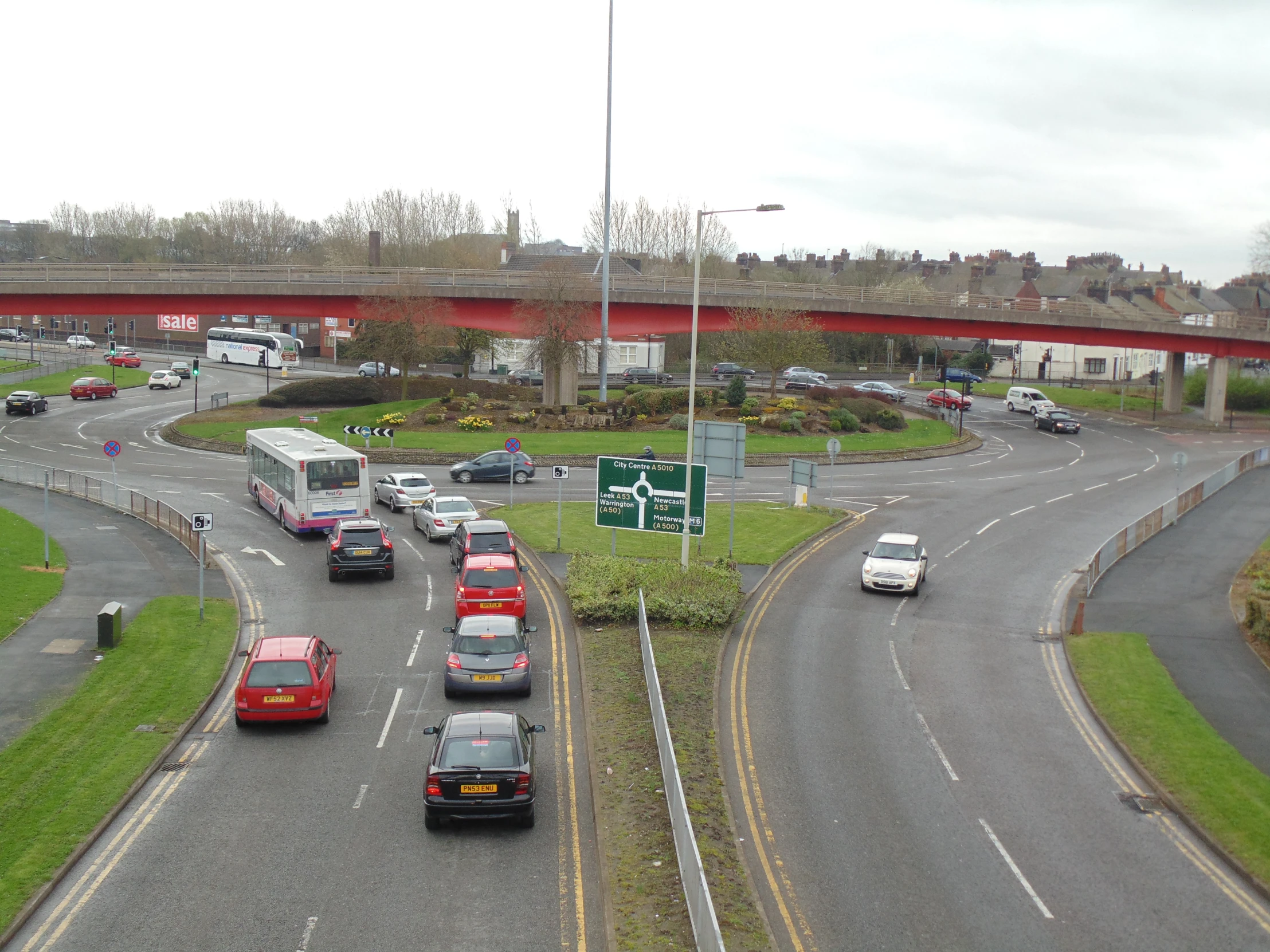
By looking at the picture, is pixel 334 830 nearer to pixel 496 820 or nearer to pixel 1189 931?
pixel 496 820

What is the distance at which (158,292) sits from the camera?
58156mm

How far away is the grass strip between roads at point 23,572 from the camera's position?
84.3ft

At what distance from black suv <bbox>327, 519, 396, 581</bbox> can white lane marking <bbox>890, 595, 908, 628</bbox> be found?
13526mm

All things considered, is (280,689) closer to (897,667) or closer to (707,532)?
(897,667)

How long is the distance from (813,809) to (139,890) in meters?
9.34

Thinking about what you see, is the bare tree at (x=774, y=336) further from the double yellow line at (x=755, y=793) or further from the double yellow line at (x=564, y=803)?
the double yellow line at (x=564, y=803)

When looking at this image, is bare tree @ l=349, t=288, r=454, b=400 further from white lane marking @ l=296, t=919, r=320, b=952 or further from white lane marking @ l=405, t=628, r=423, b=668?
white lane marking @ l=296, t=919, r=320, b=952

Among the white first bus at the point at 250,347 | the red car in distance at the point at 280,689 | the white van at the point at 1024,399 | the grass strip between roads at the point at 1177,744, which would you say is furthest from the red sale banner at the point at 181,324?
the grass strip between roads at the point at 1177,744

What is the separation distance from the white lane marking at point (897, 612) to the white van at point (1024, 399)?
2022 inches

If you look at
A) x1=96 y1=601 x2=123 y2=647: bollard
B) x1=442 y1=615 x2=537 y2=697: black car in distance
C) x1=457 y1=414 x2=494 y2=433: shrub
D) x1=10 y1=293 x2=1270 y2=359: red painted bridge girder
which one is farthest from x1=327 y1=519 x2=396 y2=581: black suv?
x1=10 y1=293 x2=1270 y2=359: red painted bridge girder

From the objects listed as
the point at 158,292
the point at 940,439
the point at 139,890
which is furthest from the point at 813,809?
the point at 158,292

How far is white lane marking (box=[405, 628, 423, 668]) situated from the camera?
2342 cm

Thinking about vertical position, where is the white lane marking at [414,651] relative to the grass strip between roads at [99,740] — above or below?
below

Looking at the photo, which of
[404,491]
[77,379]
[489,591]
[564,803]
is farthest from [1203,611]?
[77,379]
